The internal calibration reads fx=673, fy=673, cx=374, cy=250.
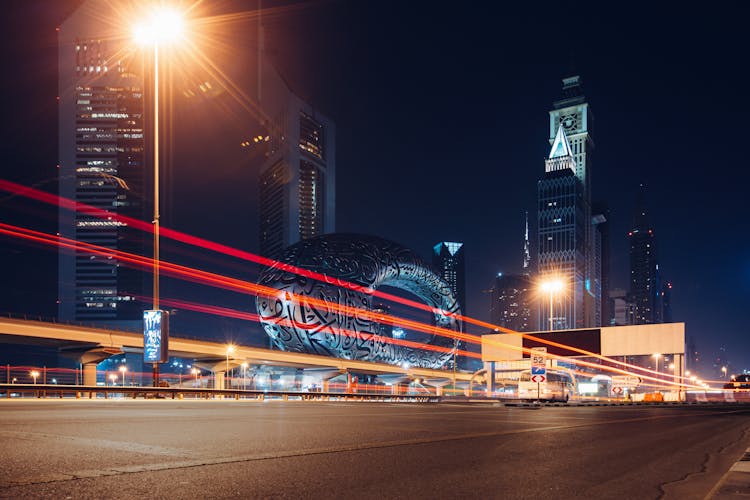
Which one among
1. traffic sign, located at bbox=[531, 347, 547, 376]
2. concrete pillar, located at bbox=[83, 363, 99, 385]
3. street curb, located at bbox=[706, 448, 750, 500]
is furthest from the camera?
concrete pillar, located at bbox=[83, 363, 99, 385]

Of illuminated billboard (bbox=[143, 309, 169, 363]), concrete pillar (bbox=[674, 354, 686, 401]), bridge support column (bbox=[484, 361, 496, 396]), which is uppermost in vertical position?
illuminated billboard (bbox=[143, 309, 169, 363])

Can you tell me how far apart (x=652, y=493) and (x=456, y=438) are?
13.3ft

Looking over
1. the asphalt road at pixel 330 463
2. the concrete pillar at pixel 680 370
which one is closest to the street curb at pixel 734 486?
the asphalt road at pixel 330 463

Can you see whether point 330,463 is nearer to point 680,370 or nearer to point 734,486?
point 734,486

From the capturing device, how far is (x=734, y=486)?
5.44m

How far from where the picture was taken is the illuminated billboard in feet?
94.9

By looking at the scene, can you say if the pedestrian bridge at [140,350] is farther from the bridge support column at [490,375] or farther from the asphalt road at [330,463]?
the asphalt road at [330,463]

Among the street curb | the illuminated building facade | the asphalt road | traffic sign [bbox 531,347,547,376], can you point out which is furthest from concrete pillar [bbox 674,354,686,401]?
the street curb

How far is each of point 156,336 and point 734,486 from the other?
26745mm

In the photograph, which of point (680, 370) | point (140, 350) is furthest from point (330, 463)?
point (140, 350)

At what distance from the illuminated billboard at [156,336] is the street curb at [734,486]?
25.7 meters

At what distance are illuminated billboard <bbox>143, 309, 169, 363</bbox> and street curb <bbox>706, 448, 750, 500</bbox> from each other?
25.7 meters

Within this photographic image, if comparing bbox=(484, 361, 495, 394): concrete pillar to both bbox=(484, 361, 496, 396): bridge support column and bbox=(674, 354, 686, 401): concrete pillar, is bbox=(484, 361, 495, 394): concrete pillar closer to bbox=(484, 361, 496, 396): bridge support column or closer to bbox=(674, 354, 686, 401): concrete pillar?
bbox=(484, 361, 496, 396): bridge support column

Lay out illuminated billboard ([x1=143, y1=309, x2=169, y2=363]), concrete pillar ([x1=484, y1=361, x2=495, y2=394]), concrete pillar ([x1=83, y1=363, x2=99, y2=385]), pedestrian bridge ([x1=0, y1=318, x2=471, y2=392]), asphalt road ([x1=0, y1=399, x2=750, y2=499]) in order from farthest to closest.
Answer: concrete pillar ([x1=484, y1=361, x2=495, y2=394]), concrete pillar ([x1=83, y1=363, x2=99, y2=385]), pedestrian bridge ([x1=0, y1=318, x2=471, y2=392]), illuminated billboard ([x1=143, y1=309, x2=169, y2=363]), asphalt road ([x1=0, y1=399, x2=750, y2=499])
